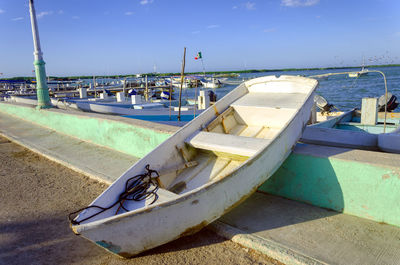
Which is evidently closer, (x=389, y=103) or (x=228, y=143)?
(x=228, y=143)

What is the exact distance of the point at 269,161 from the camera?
11.0ft

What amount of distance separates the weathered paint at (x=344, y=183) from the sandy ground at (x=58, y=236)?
1.26m

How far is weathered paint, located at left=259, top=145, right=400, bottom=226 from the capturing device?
3107mm

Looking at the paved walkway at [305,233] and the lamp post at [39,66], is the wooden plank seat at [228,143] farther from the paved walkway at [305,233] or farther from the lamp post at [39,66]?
the lamp post at [39,66]

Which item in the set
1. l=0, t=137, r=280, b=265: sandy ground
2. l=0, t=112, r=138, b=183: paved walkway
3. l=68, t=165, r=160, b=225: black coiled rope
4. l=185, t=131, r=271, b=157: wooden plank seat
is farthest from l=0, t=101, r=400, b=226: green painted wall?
l=0, t=112, r=138, b=183: paved walkway

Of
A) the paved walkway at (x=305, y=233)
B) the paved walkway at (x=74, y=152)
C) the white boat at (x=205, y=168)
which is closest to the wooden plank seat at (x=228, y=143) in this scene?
the white boat at (x=205, y=168)

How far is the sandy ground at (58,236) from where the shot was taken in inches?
111

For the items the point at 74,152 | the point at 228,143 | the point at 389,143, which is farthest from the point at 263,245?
the point at 74,152

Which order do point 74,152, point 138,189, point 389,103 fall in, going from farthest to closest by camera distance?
point 389,103
point 74,152
point 138,189

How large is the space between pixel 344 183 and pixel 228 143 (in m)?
1.43

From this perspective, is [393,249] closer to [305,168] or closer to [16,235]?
[305,168]

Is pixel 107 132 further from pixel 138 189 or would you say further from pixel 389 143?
pixel 389 143

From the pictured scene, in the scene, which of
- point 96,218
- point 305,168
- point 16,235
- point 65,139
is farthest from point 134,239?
point 65,139

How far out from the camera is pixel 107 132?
6586 millimetres
